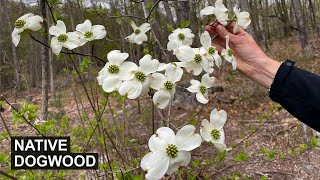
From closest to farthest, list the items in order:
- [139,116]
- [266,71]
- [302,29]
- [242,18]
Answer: [242,18], [266,71], [139,116], [302,29]

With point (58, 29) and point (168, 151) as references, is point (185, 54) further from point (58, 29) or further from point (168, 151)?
point (58, 29)

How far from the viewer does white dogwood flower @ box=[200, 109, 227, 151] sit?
117cm

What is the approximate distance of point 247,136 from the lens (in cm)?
522

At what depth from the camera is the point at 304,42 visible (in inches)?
413

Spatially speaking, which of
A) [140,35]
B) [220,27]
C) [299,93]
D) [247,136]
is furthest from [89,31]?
[247,136]

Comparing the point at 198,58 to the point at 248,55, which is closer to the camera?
the point at 198,58

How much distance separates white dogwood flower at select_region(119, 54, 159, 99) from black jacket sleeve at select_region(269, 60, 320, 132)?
59 centimetres

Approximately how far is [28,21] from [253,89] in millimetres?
6759

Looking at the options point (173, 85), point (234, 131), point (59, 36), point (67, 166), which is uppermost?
point (59, 36)

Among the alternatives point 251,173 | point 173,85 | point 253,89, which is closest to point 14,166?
point 173,85

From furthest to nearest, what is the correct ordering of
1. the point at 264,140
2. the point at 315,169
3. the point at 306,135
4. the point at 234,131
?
the point at 234,131
the point at 264,140
the point at 306,135
the point at 315,169

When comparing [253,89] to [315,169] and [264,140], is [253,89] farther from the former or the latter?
[315,169]

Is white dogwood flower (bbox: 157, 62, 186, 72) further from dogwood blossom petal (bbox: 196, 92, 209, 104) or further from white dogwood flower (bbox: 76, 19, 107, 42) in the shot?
white dogwood flower (bbox: 76, 19, 107, 42)

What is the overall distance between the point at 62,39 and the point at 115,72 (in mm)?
287
